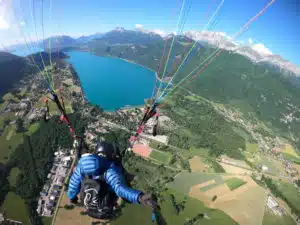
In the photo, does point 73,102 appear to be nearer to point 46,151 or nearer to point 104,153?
point 46,151

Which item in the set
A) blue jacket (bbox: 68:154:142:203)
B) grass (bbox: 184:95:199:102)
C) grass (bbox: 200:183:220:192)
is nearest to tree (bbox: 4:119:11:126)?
grass (bbox: 200:183:220:192)

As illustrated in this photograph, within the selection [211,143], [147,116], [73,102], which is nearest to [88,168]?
A: [147,116]

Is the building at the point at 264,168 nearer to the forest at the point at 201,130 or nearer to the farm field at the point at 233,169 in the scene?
the farm field at the point at 233,169

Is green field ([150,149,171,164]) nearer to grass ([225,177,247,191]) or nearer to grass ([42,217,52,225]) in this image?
grass ([225,177,247,191])

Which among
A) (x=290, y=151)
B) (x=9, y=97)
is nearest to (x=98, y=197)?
(x=290, y=151)

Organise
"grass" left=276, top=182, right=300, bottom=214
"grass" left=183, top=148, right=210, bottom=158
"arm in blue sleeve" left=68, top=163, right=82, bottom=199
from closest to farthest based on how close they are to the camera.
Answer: "arm in blue sleeve" left=68, top=163, right=82, bottom=199 < "grass" left=276, top=182, right=300, bottom=214 < "grass" left=183, top=148, right=210, bottom=158

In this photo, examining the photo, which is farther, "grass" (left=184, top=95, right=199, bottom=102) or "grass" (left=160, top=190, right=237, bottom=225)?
"grass" (left=184, top=95, right=199, bottom=102)

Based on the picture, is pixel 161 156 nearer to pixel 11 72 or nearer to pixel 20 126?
pixel 20 126
